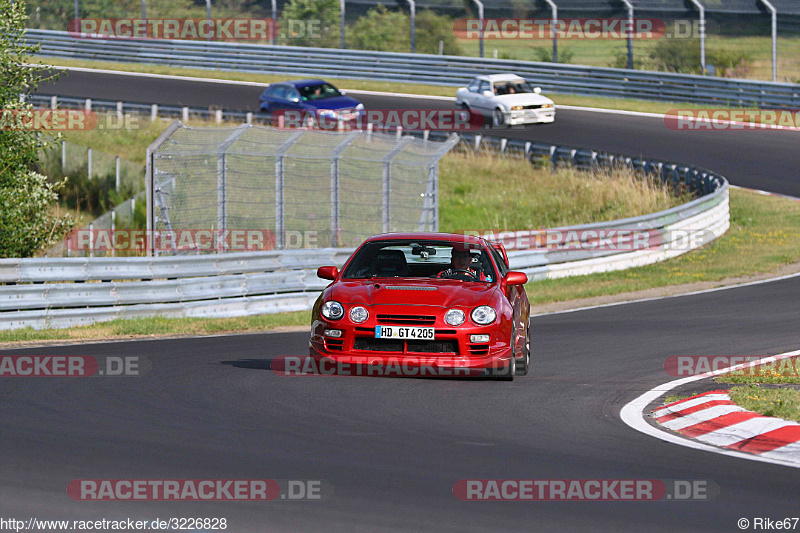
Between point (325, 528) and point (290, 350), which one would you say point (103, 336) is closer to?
point (290, 350)

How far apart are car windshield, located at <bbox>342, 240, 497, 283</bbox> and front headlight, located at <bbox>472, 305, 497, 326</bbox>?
85cm

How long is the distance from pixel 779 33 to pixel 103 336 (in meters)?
27.6

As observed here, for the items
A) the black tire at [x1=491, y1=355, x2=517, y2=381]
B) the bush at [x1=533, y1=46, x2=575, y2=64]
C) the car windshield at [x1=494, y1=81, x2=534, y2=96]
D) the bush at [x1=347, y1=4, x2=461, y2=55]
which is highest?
the bush at [x1=347, y1=4, x2=461, y2=55]

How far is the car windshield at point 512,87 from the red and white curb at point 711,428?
2604cm

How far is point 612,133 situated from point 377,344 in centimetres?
2565

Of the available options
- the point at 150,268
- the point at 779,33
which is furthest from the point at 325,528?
the point at 779,33

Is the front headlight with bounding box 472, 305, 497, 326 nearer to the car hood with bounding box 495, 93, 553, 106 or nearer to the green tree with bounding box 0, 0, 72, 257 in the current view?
the green tree with bounding box 0, 0, 72, 257

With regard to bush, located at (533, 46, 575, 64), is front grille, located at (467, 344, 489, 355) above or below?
below

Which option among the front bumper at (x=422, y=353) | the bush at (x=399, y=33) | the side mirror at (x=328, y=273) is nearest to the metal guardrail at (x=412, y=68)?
the bush at (x=399, y=33)

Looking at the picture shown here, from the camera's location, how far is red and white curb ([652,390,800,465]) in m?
7.71

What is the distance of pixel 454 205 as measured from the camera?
30.3 metres

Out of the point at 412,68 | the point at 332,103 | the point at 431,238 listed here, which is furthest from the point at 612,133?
the point at 431,238

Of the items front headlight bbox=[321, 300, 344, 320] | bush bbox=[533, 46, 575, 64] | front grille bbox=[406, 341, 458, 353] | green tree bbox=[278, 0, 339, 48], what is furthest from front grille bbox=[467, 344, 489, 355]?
bush bbox=[533, 46, 575, 64]

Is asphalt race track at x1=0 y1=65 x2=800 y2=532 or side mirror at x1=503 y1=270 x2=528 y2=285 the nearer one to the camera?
asphalt race track at x1=0 y1=65 x2=800 y2=532
